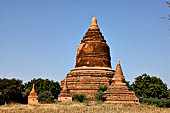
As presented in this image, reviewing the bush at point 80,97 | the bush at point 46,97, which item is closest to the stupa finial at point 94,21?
the bush at point 80,97

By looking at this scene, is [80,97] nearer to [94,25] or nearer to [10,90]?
[10,90]

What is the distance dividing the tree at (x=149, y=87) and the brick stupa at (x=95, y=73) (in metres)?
3.80

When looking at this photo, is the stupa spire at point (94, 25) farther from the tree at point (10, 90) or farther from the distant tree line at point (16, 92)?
the tree at point (10, 90)

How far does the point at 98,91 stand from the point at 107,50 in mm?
7109

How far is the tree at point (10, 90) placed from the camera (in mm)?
34619

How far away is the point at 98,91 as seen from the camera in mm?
39125

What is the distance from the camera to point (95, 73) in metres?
41.0

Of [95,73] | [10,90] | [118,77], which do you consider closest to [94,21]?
[95,73]

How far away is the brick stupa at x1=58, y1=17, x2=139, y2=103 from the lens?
37.5m

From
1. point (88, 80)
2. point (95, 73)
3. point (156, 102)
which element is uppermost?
point (95, 73)

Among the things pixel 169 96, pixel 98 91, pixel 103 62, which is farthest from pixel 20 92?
pixel 169 96

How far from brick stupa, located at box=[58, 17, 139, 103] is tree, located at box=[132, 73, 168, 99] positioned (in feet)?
12.5

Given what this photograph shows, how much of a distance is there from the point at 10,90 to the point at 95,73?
10699mm

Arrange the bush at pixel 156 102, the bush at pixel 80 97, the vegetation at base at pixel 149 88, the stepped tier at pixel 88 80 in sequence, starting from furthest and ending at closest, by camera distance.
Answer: the vegetation at base at pixel 149 88 < the stepped tier at pixel 88 80 < the bush at pixel 80 97 < the bush at pixel 156 102
